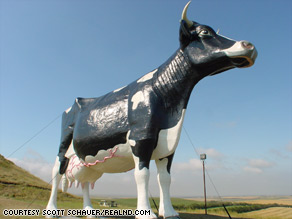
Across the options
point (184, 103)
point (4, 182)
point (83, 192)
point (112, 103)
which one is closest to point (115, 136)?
point (112, 103)

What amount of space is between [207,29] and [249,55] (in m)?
0.95

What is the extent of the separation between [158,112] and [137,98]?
21.1 inches

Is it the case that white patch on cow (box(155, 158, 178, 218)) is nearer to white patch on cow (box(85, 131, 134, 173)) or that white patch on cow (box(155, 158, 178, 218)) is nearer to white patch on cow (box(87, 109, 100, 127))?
white patch on cow (box(85, 131, 134, 173))

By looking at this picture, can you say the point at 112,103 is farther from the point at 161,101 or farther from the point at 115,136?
the point at 161,101

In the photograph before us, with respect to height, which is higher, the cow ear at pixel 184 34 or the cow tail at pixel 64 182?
the cow ear at pixel 184 34

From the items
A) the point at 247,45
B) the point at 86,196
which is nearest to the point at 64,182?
the point at 86,196

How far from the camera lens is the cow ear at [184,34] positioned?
446 cm

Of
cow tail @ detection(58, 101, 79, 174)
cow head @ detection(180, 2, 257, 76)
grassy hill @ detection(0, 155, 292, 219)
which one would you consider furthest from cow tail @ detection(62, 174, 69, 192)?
cow head @ detection(180, 2, 257, 76)

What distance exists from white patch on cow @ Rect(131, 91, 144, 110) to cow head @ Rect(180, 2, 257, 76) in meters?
1.15

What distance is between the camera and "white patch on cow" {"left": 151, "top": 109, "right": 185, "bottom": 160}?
14.2 ft

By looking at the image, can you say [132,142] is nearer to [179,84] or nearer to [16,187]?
[179,84]

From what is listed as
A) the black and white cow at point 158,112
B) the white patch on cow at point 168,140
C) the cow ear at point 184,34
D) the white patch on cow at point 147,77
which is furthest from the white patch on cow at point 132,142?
the cow ear at point 184,34

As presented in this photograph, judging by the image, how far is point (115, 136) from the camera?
471 centimetres

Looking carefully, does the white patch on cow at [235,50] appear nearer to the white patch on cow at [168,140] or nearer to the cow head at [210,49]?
the cow head at [210,49]
